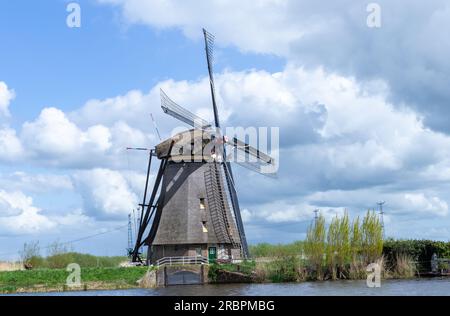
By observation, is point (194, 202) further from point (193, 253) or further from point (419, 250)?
point (419, 250)

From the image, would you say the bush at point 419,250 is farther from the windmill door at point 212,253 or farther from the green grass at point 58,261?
the green grass at point 58,261

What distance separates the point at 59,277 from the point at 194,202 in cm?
940

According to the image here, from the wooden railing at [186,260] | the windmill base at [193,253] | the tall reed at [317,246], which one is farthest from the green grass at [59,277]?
the tall reed at [317,246]

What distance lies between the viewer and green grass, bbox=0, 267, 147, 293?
33844mm

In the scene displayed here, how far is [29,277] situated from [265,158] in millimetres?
16868

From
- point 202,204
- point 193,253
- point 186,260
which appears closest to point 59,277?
point 186,260

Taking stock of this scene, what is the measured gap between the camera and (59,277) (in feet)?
114

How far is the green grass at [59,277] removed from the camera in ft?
111

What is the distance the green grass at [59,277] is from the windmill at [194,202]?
3697 millimetres

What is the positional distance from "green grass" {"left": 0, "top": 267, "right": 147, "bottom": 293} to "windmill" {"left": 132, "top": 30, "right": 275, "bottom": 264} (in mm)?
3697

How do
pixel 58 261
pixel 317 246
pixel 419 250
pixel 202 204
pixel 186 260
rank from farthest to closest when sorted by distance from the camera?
pixel 58 261, pixel 202 204, pixel 419 250, pixel 186 260, pixel 317 246
